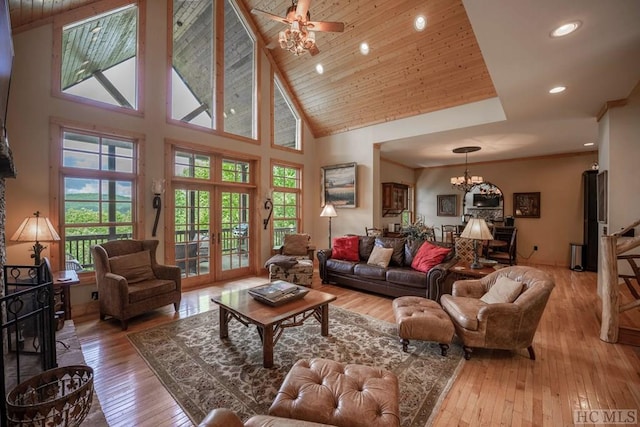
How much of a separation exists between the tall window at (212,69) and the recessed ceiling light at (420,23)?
10.9 feet

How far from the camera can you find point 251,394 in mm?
2107

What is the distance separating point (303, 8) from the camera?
2836 millimetres

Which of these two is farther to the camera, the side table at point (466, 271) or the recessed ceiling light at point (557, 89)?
the side table at point (466, 271)

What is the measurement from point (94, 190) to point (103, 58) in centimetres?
198

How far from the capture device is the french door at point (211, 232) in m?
4.88

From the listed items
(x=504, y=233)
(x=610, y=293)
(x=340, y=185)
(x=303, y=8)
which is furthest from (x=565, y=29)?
(x=504, y=233)

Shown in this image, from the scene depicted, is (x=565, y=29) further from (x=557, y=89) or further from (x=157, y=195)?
(x=157, y=195)

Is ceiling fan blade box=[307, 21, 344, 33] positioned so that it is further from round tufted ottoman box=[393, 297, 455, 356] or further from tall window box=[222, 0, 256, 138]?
round tufted ottoman box=[393, 297, 455, 356]

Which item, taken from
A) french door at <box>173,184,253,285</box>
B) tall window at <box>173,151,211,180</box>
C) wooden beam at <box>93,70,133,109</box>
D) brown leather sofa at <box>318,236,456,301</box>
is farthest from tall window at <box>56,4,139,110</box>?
brown leather sofa at <box>318,236,456,301</box>

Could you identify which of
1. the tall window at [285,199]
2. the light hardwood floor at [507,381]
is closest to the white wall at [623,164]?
the light hardwood floor at [507,381]

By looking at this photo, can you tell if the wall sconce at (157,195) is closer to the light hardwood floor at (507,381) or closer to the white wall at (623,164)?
the light hardwood floor at (507,381)

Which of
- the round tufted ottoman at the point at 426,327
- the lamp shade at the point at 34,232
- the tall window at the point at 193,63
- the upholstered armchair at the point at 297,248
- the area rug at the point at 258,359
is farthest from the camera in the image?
the upholstered armchair at the point at 297,248

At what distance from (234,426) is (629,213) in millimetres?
5292

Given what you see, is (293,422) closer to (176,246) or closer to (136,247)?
(136,247)
